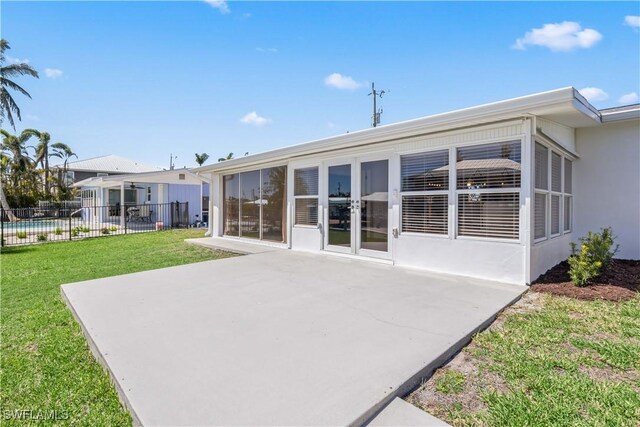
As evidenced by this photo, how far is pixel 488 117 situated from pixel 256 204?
697 cm

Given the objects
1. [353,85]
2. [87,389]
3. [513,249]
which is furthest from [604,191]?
[353,85]

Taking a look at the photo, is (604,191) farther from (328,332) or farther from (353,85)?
(353,85)

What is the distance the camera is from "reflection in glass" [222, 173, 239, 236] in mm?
10922

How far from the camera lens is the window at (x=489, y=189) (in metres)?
5.00

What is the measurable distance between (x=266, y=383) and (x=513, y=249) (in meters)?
4.37

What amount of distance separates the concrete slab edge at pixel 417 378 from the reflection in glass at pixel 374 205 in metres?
3.35

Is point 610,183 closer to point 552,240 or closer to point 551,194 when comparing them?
point 551,194

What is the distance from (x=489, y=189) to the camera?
5.21 meters

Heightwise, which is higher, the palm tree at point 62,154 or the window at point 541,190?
the palm tree at point 62,154

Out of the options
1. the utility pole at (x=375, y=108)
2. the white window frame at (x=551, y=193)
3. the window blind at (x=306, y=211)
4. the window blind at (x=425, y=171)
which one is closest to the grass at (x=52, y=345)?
the window blind at (x=306, y=211)

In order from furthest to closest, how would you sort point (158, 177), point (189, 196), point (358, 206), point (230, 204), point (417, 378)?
point (189, 196)
point (158, 177)
point (230, 204)
point (358, 206)
point (417, 378)

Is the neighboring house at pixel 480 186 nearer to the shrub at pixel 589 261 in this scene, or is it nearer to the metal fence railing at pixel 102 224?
the shrub at pixel 589 261

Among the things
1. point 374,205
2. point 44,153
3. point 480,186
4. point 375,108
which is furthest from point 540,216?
point 44,153

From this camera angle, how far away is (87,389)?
2484mm
